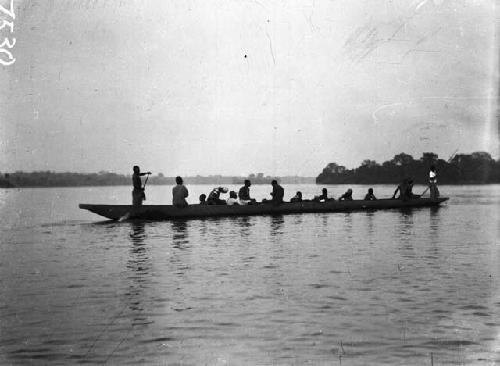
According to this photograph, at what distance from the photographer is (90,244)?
2103cm

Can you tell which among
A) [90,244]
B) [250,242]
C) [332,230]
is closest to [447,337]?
A: [250,242]

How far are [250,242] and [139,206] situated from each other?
28.3 ft

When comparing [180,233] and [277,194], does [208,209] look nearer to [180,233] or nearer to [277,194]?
[277,194]

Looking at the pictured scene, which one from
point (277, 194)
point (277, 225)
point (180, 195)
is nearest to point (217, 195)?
point (180, 195)

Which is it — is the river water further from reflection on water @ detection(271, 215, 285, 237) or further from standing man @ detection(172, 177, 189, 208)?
standing man @ detection(172, 177, 189, 208)

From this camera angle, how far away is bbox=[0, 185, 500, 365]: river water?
8.13m

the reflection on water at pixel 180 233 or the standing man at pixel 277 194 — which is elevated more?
the standing man at pixel 277 194

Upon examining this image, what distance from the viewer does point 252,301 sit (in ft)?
36.6

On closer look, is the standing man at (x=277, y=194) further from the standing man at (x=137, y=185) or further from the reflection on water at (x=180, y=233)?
the standing man at (x=137, y=185)

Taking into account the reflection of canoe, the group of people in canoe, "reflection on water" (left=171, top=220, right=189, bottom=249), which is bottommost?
"reflection on water" (left=171, top=220, right=189, bottom=249)

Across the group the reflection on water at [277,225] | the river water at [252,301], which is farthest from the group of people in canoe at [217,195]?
the river water at [252,301]

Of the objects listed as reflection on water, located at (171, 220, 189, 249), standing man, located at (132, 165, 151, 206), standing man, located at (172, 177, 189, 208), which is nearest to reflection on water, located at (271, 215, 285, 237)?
reflection on water, located at (171, 220, 189, 249)

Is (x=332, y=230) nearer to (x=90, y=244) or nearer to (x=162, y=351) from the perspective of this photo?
(x=90, y=244)

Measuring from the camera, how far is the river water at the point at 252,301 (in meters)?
8.13
